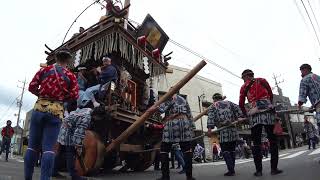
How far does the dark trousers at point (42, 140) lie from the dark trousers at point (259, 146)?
353cm

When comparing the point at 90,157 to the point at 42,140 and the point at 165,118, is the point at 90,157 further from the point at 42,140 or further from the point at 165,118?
the point at 42,140

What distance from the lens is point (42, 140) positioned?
390cm

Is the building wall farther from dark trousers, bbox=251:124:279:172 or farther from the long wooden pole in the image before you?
dark trousers, bbox=251:124:279:172

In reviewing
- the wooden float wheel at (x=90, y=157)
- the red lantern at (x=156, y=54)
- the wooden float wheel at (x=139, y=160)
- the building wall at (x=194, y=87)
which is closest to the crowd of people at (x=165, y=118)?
the wooden float wheel at (x=90, y=157)

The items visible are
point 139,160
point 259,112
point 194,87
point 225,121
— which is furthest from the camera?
point 194,87

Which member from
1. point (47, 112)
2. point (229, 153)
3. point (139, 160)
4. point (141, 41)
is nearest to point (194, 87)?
point (141, 41)

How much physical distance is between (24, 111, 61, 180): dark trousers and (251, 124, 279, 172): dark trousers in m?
3.53

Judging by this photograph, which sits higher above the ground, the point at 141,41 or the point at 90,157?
the point at 141,41

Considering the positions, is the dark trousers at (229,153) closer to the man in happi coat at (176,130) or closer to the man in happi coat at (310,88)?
the man in happi coat at (176,130)

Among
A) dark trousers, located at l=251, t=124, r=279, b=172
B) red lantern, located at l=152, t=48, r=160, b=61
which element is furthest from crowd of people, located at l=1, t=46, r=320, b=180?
red lantern, located at l=152, t=48, r=160, b=61

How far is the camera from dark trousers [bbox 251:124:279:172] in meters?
5.44

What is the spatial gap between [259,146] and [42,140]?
12.4 feet

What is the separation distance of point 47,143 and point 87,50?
4.91 metres

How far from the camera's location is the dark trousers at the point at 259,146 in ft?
17.8
